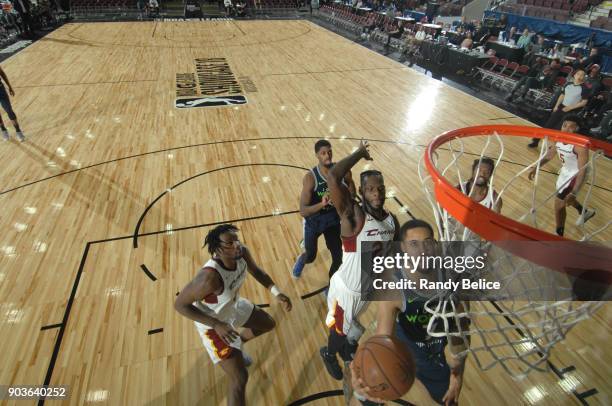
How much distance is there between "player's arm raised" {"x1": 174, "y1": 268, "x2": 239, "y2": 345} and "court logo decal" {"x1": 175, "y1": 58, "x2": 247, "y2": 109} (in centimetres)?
756

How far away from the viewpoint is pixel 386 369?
181 cm

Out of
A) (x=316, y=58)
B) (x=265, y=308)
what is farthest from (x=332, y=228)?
(x=316, y=58)

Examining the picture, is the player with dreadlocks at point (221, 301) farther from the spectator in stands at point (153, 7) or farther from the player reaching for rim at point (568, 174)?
the spectator in stands at point (153, 7)

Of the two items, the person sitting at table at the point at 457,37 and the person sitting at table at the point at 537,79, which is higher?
the person sitting at table at the point at 457,37

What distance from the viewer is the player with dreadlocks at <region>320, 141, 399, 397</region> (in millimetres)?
2551

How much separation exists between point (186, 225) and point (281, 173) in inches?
78.1

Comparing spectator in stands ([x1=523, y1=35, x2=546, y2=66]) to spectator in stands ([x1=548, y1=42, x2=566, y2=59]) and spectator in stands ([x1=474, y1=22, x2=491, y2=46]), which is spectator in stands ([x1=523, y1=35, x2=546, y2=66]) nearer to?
spectator in stands ([x1=548, y1=42, x2=566, y2=59])

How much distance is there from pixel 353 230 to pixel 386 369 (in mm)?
1032

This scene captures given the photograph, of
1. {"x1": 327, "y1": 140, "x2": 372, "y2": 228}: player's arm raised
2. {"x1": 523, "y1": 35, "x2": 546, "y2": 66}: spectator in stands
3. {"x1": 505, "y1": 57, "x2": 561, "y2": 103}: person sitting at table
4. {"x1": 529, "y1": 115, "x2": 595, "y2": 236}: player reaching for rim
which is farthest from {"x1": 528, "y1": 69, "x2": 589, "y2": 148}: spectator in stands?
{"x1": 327, "y1": 140, "x2": 372, "y2": 228}: player's arm raised

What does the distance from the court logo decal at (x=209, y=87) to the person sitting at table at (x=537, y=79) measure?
24.9ft

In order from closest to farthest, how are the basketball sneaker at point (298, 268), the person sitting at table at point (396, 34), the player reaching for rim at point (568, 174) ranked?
1. the basketball sneaker at point (298, 268)
2. the player reaching for rim at point (568, 174)
3. the person sitting at table at point (396, 34)

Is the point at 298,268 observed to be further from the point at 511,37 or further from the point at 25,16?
the point at 25,16

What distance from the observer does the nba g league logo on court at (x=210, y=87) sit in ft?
30.8

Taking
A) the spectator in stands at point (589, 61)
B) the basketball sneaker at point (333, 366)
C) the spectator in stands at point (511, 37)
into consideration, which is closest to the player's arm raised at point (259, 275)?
the basketball sneaker at point (333, 366)
